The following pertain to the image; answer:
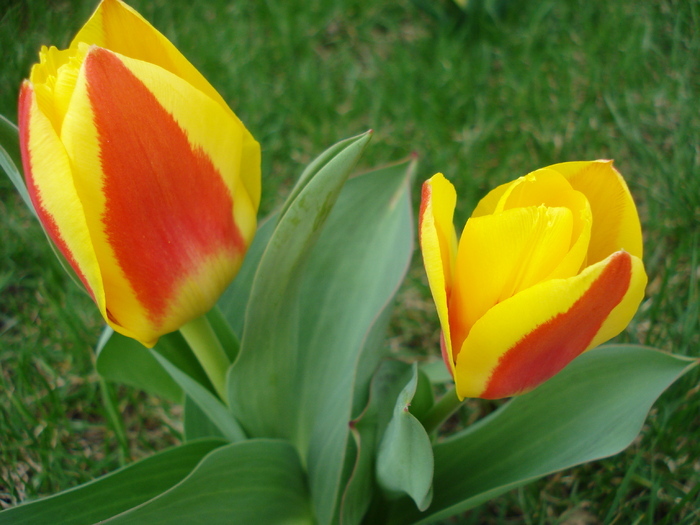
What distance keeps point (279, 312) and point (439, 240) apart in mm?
221

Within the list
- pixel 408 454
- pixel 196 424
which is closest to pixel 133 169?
pixel 408 454

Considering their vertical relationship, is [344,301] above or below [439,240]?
below

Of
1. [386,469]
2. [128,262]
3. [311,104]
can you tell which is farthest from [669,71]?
[128,262]

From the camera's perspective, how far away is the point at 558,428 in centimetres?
73

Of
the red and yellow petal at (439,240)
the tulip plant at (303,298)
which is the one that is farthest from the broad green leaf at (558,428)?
the red and yellow petal at (439,240)

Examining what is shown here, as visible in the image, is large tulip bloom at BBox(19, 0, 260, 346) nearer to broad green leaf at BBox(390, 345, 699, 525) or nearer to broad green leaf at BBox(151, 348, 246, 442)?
broad green leaf at BBox(151, 348, 246, 442)

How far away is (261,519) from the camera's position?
0.74 meters

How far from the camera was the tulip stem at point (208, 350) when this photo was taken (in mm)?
701

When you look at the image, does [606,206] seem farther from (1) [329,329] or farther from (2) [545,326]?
(1) [329,329]

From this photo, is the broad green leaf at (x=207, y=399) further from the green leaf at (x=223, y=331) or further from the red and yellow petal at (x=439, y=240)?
the red and yellow petal at (x=439, y=240)

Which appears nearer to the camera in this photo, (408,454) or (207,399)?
(408,454)

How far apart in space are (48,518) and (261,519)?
220mm

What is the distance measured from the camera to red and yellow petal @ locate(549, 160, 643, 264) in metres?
0.57

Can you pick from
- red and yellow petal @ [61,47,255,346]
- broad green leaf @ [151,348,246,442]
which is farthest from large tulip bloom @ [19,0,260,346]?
broad green leaf @ [151,348,246,442]
